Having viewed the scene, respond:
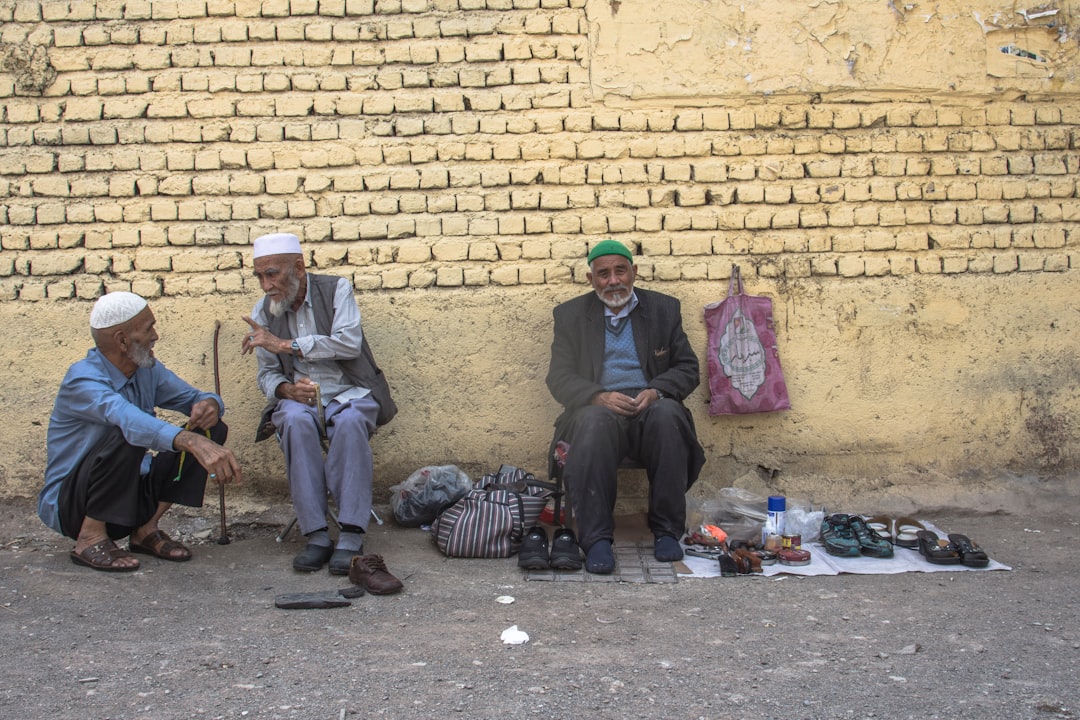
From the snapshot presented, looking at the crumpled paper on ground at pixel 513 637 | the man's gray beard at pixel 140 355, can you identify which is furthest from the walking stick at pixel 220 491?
the crumpled paper on ground at pixel 513 637

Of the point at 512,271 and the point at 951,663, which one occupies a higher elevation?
the point at 512,271

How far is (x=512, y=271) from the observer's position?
5363 millimetres

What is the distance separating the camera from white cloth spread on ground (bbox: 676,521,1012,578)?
14.5 feet

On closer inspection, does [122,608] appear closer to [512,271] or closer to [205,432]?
[205,432]

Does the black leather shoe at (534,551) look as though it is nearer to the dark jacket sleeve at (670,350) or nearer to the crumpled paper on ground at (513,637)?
the crumpled paper on ground at (513,637)

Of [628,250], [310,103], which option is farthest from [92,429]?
[628,250]

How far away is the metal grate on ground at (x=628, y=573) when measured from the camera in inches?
170

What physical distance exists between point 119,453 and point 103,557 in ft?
1.63

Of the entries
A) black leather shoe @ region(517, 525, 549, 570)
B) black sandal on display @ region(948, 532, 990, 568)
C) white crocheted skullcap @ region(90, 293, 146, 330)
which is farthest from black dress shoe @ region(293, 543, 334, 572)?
black sandal on display @ region(948, 532, 990, 568)

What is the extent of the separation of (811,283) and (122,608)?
12.6 feet

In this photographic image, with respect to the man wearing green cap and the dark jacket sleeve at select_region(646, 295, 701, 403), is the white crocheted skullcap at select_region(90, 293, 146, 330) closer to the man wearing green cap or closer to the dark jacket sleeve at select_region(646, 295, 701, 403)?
the man wearing green cap

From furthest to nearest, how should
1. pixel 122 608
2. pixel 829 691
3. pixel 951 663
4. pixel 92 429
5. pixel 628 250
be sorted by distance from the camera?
pixel 628 250 → pixel 92 429 → pixel 122 608 → pixel 951 663 → pixel 829 691

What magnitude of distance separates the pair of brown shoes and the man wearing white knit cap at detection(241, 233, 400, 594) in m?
0.01

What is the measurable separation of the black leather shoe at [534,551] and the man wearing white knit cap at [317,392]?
682mm
